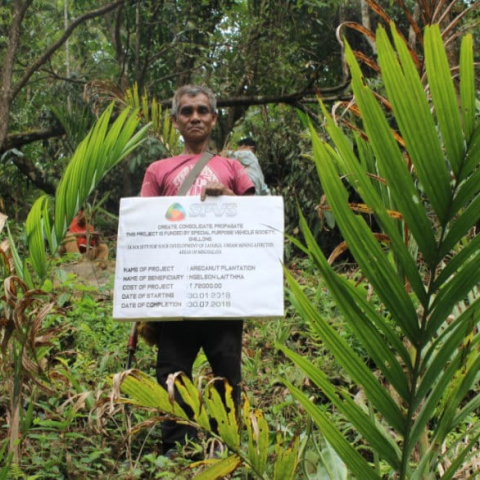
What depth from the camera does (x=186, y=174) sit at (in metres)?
3.28

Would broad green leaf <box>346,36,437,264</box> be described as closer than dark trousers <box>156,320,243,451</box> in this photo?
Yes

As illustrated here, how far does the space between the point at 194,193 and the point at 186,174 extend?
103 millimetres

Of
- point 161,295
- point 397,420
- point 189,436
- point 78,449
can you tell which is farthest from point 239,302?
point 397,420

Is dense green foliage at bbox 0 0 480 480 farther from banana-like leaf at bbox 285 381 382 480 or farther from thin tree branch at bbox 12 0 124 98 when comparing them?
thin tree branch at bbox 12 0 124 98

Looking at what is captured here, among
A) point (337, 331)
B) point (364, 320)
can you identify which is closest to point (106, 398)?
point (337, 331)

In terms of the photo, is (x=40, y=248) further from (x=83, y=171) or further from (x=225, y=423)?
(x=225, y=423)

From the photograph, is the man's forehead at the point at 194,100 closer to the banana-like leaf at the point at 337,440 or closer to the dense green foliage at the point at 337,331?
the dense green foliage at the point at 337,331

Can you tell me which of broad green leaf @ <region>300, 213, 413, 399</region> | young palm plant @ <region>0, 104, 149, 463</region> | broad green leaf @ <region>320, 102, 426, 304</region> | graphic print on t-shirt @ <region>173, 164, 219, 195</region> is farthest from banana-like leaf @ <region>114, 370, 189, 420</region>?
graphic print on t-shirt @ <region>173, 164, 219, 195</region>

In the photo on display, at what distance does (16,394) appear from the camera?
2.78 m

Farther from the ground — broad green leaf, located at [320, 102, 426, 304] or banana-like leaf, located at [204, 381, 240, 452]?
broad green leaf, located at [320, 102, 426, 304]

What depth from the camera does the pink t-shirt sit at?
326 cm

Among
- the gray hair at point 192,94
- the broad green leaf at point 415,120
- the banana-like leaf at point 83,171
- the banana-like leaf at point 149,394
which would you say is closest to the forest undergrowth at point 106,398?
the banana-like leaf at point 149,394

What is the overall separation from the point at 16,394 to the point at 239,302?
0.86 meters

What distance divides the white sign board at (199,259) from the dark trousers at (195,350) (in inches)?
9.3
